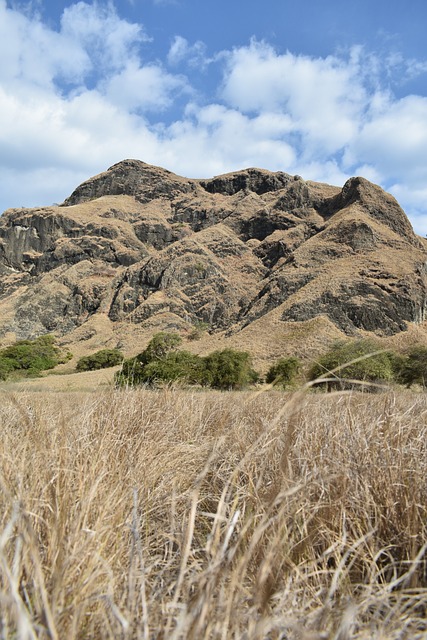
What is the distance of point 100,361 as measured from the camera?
54031mm

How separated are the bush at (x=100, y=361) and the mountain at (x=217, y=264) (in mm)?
7192

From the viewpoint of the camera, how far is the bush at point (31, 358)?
4871 cm

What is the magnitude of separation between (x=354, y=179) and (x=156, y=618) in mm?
82976

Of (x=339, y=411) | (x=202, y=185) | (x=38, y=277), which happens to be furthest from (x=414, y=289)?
(x=202, y=185)

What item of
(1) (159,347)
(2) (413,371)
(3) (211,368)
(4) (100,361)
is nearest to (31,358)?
(4) (100,361)

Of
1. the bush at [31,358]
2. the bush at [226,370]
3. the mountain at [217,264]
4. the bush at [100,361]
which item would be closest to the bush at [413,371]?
the bush at [226,370]

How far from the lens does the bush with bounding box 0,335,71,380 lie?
1918 inches

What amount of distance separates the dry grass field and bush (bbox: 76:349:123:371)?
170 feet

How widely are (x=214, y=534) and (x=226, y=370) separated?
31930 mm

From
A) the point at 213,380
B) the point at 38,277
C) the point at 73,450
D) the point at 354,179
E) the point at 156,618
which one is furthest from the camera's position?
the point at 38,277

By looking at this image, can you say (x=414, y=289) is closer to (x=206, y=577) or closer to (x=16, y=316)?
(x=206, y=577)

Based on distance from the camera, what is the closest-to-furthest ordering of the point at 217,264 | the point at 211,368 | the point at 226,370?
the point at 226,370
the point at 211,368
the point at 217,264

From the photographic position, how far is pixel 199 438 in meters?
4.23

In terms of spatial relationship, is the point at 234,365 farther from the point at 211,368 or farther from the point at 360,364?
the point at 360,364
